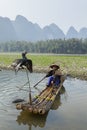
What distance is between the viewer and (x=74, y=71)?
30938mm

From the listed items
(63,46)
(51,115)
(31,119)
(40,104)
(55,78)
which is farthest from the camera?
(63,46)

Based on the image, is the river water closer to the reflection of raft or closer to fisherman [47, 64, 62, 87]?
the reflection of raft

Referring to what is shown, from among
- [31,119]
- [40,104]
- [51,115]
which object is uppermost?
[40,104]

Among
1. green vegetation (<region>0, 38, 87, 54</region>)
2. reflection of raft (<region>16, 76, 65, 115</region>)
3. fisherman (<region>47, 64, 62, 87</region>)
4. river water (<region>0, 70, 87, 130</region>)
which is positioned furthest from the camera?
green vegetation (<region>0, 38, 87, 54</region>)

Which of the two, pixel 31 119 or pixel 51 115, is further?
pixel 51 115

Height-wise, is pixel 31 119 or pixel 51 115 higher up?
pixel 31 119

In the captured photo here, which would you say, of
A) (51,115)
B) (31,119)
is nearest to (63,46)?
(51,115)

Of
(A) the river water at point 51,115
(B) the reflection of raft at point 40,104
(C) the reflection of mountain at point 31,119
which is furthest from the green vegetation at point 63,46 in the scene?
(C) the reflection of mountain at point 31,119

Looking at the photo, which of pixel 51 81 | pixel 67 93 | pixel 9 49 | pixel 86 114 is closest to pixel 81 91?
pixel 67 93

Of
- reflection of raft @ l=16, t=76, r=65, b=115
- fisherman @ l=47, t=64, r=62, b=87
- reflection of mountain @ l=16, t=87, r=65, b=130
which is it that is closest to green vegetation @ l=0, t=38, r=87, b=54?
fisherman @ l=47, t=64, r=62, b=87

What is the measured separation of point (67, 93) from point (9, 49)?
127 meters

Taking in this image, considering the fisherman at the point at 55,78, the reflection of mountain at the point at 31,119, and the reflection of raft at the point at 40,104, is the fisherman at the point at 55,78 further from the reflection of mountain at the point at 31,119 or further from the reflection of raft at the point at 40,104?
the reflection of mountain at the point at 31,119

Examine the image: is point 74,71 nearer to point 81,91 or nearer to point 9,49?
point 81,91

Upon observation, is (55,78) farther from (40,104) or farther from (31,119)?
(31,119)
